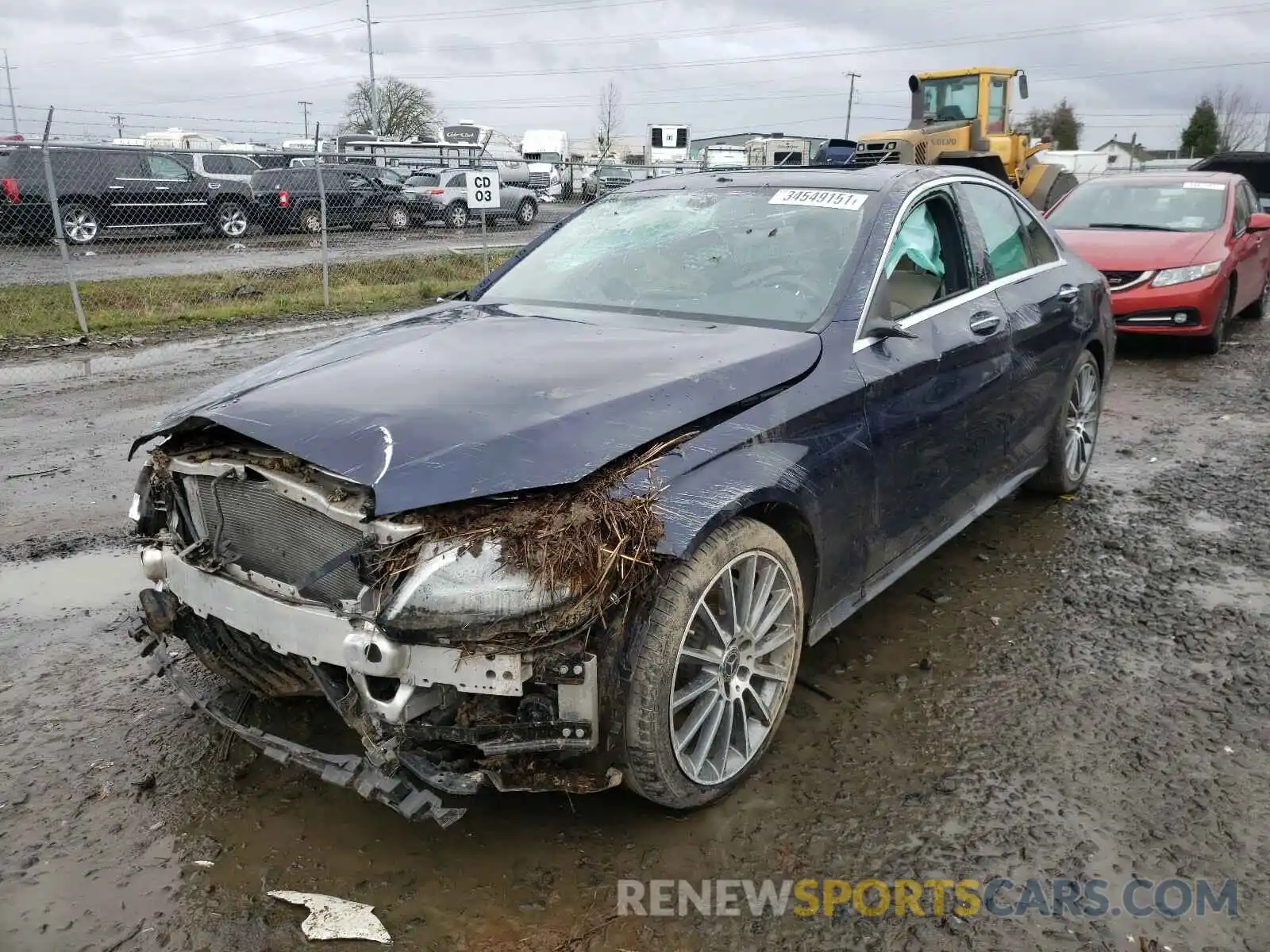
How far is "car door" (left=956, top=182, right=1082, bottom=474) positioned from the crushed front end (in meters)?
2.53

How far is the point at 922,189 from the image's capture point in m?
3.96

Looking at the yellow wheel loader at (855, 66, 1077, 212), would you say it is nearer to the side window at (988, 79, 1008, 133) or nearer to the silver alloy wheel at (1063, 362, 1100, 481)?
the side window at (988, 79, 1008, 133)

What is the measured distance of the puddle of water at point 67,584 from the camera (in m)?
4.11

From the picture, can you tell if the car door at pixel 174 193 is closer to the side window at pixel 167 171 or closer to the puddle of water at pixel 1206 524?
the side window at pixel 167 171

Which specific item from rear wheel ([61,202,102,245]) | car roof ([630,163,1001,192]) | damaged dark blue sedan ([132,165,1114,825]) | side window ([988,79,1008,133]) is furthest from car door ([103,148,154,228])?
damaged dark blue sedan ([132,165,1114,825])

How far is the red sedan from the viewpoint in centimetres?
902

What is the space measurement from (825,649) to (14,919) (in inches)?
105

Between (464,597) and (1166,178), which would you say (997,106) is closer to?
(1166,178)

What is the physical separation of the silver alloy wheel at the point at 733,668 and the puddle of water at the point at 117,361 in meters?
7.66

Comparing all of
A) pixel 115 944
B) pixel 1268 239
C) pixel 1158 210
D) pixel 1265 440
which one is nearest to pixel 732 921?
pixel 115 944

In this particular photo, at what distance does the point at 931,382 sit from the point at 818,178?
1051 millimetres

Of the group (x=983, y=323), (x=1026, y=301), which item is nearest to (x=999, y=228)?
(x=1026, y=301)

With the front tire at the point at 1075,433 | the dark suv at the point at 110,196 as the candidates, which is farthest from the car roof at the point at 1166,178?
the dark suv at the point at 110,196

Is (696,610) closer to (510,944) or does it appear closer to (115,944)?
(510,944)
